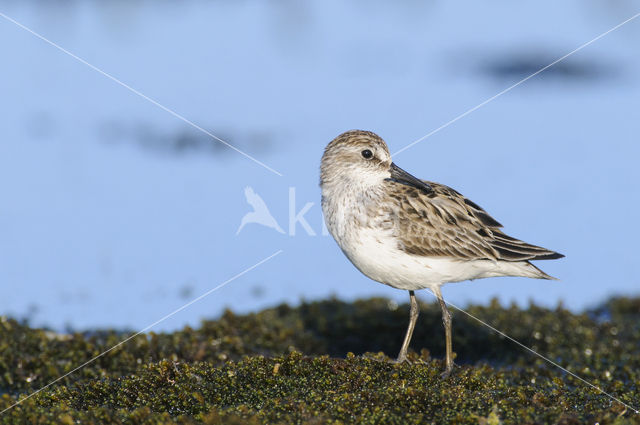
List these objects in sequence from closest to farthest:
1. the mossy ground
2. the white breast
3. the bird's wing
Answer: the mossy ground → the white breast → the bird's wing

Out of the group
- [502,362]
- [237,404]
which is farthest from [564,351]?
[237,404]

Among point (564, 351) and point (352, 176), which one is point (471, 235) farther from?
point (564, 351)

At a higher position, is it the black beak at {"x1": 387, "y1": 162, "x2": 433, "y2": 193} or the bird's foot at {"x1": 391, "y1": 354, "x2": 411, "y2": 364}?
the black beak at {"x1": 387, "y1": 162, "x2": 433, "y2": 193}

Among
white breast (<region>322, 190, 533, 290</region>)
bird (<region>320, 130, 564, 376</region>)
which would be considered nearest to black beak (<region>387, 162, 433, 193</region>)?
bird (<region>320, 130, 564, 376</region>)

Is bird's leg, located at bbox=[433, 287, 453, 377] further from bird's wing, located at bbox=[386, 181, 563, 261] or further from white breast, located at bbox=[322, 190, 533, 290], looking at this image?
bird's wing, located at bbox=[386, 181, 563, 261]

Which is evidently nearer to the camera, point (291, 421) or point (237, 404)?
point (291, 421)

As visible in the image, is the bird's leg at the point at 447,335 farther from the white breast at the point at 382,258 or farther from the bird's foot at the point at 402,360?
the bird's foot at the point at 402,360

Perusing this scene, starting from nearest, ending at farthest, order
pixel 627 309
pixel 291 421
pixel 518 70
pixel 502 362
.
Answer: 1. pixel 291 421
2. pixel 502 362
3. pixel 627 309
4. pixel 518 70

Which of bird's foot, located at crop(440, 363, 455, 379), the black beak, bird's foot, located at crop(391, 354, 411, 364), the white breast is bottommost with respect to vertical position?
bird's foot, located at crop(440, 363, 455, 379)
